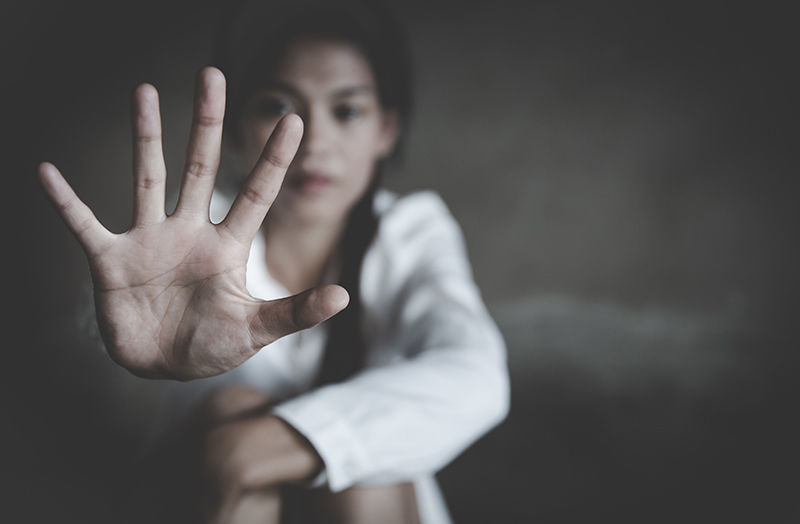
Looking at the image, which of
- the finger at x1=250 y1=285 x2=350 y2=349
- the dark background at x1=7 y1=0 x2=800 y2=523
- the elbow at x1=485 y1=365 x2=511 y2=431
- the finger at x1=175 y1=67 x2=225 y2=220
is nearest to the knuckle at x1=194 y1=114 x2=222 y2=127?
the finger at x1=175 y1=67 x2=225 y2=220

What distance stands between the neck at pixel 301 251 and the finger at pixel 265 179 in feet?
1.33

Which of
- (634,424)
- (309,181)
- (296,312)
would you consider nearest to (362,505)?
(296,312)

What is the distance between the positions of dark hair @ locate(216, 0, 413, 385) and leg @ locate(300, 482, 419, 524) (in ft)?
0.64

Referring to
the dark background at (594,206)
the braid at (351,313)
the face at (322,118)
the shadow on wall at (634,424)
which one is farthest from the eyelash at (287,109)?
the shadow on wall at (634,424)

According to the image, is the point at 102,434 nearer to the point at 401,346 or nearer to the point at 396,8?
the point at 401,346

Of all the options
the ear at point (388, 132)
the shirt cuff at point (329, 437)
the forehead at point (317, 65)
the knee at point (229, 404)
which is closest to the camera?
the shirt cuff at point (329, 437)

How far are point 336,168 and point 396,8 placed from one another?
0.47 m

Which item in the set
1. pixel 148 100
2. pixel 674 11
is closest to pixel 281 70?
pixel 148 100

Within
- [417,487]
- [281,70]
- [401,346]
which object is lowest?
[417,487]

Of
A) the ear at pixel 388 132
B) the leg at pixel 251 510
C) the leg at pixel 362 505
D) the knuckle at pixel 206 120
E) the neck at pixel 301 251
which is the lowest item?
the leg at pixel 362 505

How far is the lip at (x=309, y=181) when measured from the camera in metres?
0.66

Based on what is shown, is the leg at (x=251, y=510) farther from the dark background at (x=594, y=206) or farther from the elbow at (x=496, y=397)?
the dark background at (x=594, y=206)

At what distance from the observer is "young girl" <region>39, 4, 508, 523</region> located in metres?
0.34

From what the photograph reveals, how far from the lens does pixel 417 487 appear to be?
0.62 meters
